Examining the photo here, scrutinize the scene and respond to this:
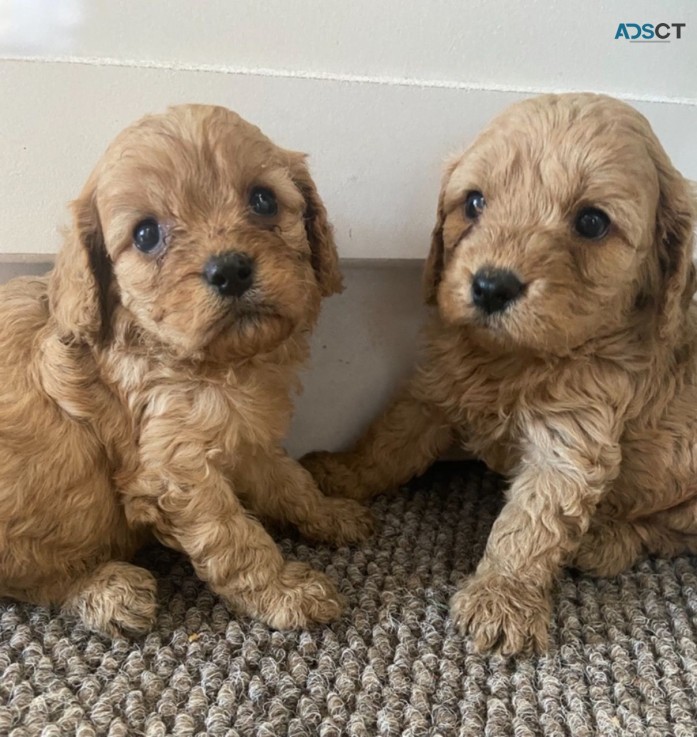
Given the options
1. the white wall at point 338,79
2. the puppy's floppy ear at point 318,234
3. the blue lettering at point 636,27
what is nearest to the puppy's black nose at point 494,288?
the puppy's floppy ear at point 318,234

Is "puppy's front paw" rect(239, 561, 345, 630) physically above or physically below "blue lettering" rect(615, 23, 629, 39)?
below

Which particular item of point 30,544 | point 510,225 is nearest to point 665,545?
point 510,225

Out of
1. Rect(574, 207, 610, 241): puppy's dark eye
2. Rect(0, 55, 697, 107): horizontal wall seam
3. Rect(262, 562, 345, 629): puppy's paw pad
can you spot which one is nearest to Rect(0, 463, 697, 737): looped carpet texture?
Rect(262, 562, 345, 629): puppy's paw pad

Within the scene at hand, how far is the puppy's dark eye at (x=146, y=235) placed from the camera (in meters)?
1.62

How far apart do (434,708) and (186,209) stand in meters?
1.19

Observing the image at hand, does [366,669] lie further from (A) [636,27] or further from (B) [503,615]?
(A) [636,27]

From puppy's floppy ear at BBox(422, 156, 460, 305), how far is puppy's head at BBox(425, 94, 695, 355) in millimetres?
121

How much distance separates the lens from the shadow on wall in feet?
7.97

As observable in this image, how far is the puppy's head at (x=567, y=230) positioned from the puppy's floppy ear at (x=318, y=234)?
29 centimetres

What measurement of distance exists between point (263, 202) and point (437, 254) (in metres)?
0.55

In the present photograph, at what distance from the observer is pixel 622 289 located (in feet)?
5.88

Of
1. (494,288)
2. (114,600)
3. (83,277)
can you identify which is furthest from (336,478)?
(83,277)

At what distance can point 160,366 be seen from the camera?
1.72 metres

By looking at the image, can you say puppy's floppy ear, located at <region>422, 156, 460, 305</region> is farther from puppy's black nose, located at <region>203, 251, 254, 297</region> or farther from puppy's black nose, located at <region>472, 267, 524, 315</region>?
puppy's black nose, located at <region>203, 251, 254, 297</region>
